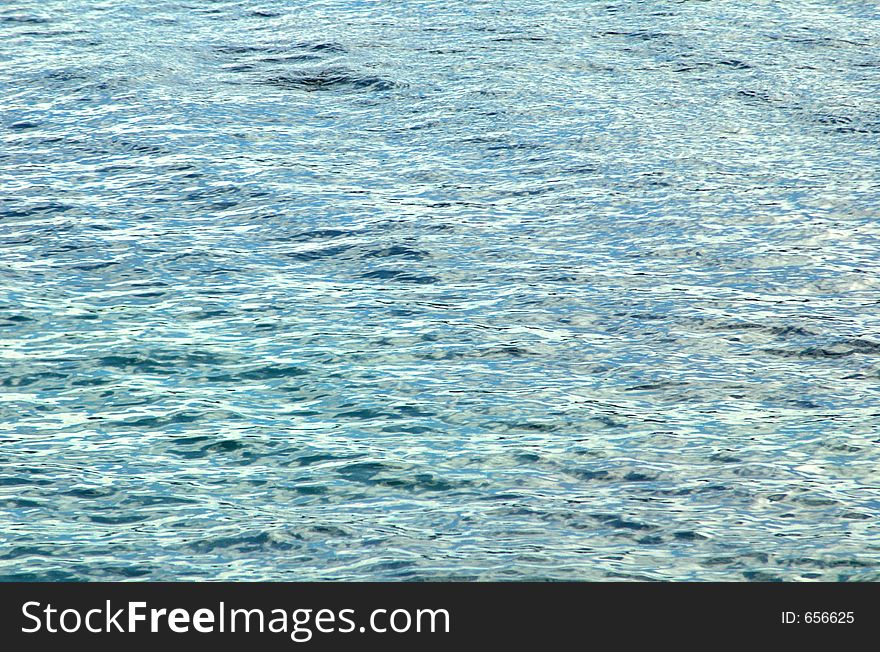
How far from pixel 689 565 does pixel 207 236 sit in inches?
318

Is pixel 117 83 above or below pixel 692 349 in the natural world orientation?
above

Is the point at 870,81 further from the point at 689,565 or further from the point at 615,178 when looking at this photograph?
the point at 689,565

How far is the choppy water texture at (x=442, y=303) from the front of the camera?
33.0ft

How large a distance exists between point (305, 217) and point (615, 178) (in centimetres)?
411

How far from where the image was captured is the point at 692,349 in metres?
12.9

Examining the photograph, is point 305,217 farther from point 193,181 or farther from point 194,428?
point 194,428

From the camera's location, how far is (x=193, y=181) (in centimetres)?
1750

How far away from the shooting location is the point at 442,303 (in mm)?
14016

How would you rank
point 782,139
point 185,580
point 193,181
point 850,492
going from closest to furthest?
point 185,580 < point 850,492 < point 193,181 < point 782,139

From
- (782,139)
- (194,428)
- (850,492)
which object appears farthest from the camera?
(782,139)

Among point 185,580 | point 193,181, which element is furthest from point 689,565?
point 193,181

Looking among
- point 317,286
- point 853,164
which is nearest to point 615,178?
point 853,164

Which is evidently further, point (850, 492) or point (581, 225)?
point (581, 225)

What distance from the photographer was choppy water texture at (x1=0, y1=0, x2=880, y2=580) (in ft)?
33.0
